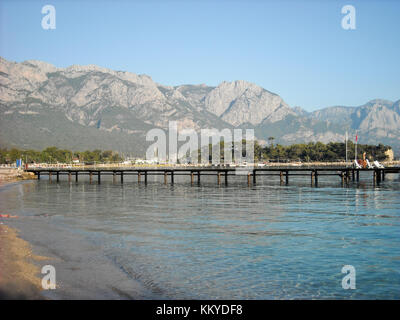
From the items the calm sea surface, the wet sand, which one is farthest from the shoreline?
the calm sea surface

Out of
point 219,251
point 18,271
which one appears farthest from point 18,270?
point 219,251

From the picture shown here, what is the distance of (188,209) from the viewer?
48250mm

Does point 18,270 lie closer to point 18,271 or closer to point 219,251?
point 18,271

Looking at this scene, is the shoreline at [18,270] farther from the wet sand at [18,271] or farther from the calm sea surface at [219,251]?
the calm sea surface at [219,251]

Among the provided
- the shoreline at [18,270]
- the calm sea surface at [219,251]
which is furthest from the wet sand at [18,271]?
the calm sea surface at [219,251]

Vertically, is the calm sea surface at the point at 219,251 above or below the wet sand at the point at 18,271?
below

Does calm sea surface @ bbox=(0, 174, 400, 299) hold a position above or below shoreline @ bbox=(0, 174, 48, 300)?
below

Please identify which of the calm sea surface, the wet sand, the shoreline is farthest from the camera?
the calm sea surface

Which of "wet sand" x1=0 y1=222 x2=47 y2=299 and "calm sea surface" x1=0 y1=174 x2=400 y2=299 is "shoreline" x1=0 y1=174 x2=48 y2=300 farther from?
"calm sea surface" x1=0 y1=174 x2=400 y2=299

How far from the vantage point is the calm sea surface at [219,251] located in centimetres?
1820

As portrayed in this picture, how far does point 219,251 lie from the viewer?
25.3 metres

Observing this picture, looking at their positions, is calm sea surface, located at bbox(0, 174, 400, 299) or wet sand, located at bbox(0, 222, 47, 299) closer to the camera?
wet sand, located at bbox(0, 222, 47, 299)

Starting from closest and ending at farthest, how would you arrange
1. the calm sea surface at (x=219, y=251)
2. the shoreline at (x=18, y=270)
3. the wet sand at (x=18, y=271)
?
the shoreline at (x=18, y=270), the wet sand at (x=18, y=271), the calm sea surface at (x=219, y=251)

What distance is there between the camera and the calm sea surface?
1820 cm
